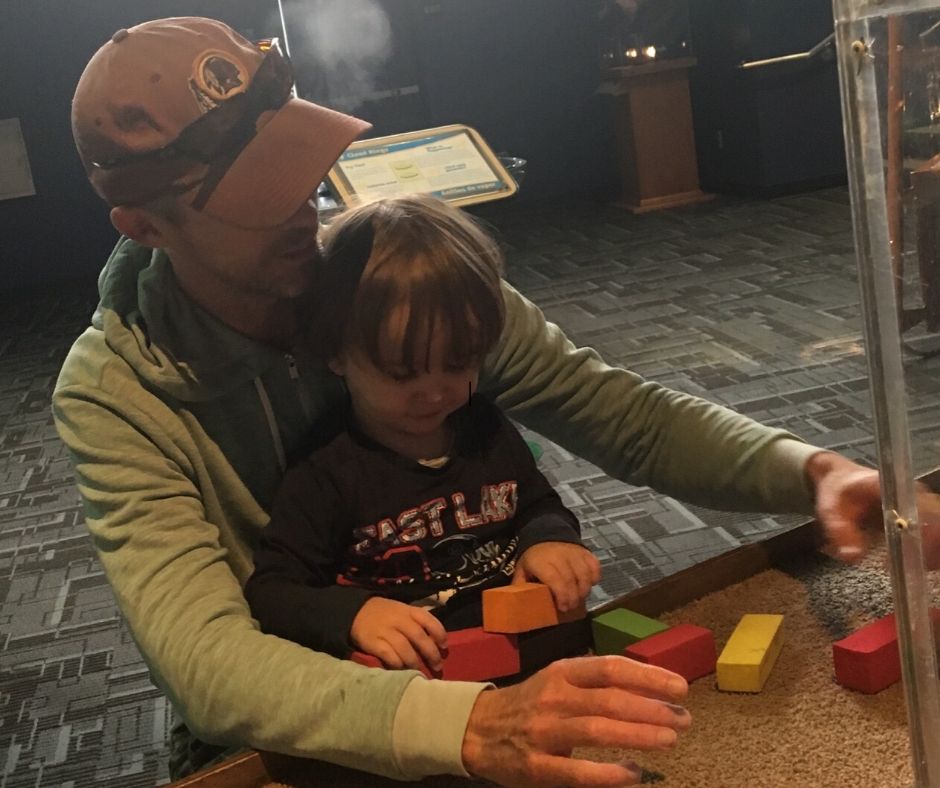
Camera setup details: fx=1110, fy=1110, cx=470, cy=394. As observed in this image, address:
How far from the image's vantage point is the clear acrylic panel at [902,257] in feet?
1.78

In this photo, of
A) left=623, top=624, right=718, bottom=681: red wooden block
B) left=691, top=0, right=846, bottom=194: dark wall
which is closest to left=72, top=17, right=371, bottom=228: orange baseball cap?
left=623, top=624, right=718, bottom=681: red wooden block

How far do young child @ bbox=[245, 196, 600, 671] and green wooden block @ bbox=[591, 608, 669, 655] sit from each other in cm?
3

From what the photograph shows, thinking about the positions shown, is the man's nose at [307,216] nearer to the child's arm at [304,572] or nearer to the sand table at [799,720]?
the child's arm at [304,572]

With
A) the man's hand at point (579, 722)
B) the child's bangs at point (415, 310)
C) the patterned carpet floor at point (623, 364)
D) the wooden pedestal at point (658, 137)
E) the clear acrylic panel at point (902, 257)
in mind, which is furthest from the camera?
the wooden pedestal at point (658, 137)

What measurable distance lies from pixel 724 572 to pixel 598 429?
0.24 meters

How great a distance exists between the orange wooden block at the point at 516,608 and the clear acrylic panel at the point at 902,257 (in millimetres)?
339

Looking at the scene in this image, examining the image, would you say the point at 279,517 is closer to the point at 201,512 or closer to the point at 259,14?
the point at 201,512

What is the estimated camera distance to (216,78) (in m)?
1.03

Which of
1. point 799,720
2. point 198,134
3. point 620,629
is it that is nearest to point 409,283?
point 198,134

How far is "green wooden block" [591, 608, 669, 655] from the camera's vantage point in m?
0.92

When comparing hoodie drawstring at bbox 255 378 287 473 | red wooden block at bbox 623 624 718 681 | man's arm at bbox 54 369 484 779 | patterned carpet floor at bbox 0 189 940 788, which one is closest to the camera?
man's arm at bbox 54 369 484 779

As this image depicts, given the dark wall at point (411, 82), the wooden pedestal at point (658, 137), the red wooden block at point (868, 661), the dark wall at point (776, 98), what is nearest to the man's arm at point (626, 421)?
the red wooden block at point (868, 661)

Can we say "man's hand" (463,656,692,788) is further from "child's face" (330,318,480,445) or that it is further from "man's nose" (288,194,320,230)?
"man's nose" (288,194,320,230)

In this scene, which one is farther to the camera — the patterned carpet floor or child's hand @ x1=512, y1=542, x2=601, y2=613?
the patterned carpet floor
